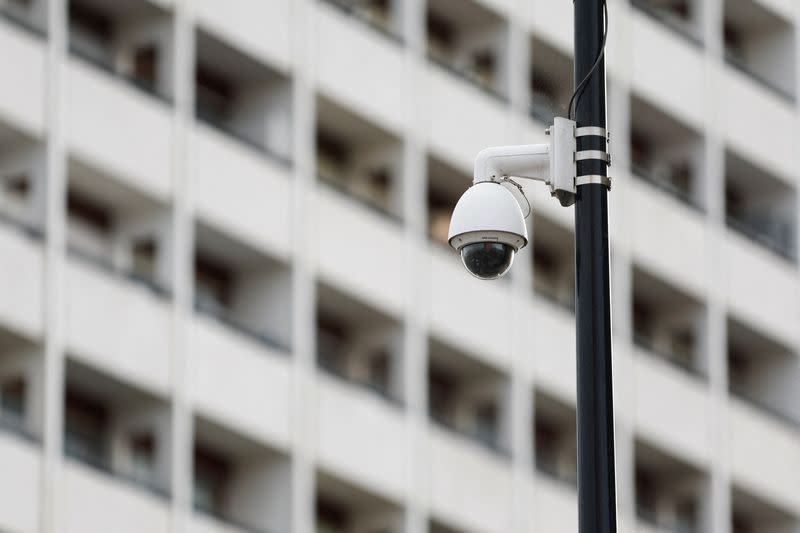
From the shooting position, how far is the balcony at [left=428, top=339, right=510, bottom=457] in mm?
52469

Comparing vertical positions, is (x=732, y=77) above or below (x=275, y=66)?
above

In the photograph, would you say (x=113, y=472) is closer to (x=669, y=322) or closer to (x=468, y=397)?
(x=468, y=397)

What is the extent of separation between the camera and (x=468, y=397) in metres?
53.2

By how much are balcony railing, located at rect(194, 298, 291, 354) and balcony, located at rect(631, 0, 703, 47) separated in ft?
46.0

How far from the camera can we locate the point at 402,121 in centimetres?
5203

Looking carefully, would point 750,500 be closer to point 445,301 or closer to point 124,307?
point 445,301

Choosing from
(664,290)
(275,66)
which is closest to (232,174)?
(275,66)

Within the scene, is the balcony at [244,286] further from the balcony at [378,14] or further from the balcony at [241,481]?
the balcony at [378,14]

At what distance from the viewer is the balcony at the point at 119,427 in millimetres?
46000

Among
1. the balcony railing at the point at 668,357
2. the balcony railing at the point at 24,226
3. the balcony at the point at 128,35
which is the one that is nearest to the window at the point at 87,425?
the balcony railing at the point at 24,226

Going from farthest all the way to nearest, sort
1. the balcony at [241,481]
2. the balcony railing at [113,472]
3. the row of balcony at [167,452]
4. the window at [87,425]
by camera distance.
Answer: the balcony at [241,481], the window at [87,425], the balcony railing at [113,472], the row of balcony at [167,452]

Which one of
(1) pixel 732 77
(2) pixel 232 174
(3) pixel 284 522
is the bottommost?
(3) pixel 284 522

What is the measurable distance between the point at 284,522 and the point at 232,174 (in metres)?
6.29

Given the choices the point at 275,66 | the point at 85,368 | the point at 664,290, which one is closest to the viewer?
the point at 85,368
